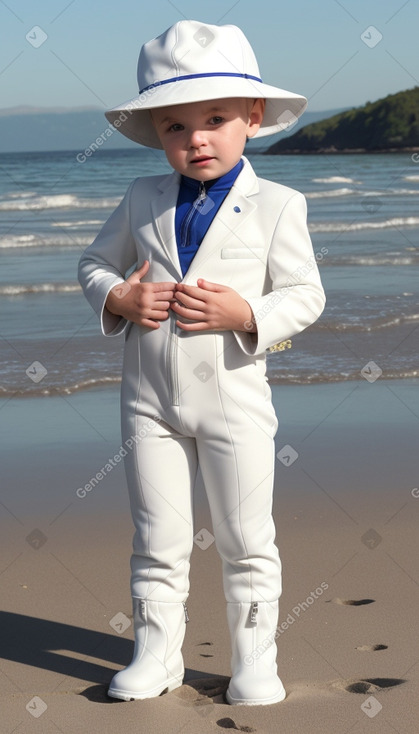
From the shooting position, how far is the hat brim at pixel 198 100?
2561 mm

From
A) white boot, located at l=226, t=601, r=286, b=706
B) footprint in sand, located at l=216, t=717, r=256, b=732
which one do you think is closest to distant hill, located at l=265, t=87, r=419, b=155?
white boot, located at l=226, t=601, r=286, b=706

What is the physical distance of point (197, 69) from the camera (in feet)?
8.57

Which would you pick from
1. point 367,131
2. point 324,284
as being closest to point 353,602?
point 324,284

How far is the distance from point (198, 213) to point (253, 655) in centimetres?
119

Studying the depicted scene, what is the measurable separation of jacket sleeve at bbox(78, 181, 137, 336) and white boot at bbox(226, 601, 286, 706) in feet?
2.75

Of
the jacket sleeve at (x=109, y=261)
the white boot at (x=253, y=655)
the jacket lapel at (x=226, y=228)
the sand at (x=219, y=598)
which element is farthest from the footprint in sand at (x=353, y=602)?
the jacket lapel at (x=226, y=228)

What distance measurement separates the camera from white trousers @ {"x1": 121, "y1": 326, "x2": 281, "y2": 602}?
271 cm

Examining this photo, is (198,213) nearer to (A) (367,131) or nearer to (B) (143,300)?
(B) (143,300)

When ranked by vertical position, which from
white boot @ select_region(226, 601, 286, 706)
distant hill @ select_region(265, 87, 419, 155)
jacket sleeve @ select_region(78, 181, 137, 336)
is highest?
distant hill @ select_region(265, 87, 419, 155)

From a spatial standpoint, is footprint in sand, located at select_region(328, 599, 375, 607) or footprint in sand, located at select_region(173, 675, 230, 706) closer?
footprint in sand, located at select_region(173, 675, 230, 706)

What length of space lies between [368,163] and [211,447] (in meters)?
34.7

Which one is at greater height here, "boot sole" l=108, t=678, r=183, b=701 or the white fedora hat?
the white fedora hat

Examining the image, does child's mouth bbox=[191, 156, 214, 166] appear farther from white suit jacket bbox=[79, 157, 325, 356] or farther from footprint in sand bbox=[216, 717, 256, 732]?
footprint in sand bbox=[216, 717, 256, 732]

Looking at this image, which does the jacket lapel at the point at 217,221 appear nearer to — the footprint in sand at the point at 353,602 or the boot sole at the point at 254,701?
the boot sole at the point at 254,701
